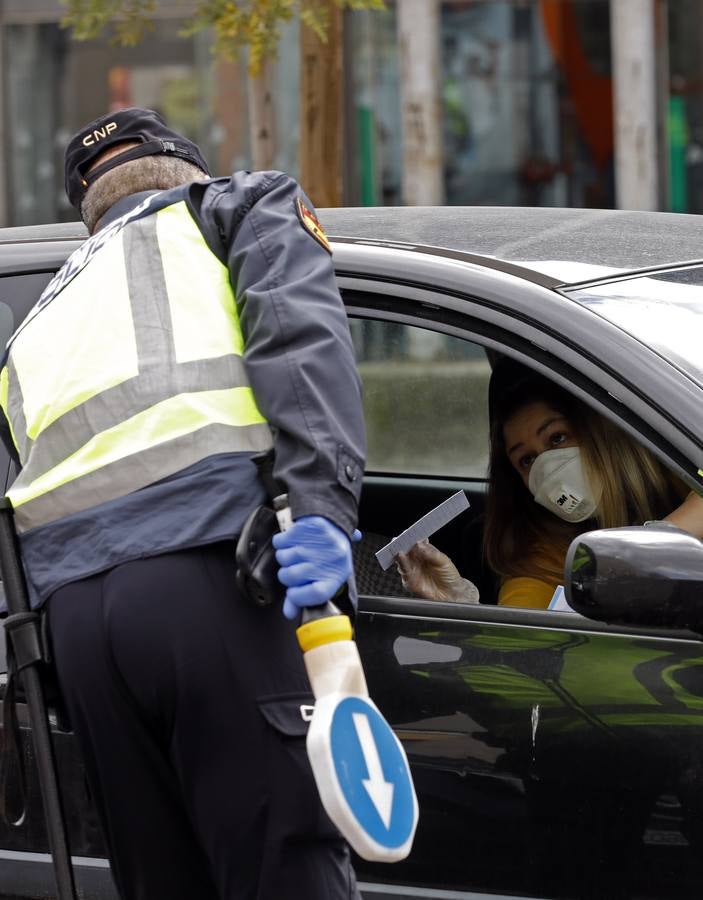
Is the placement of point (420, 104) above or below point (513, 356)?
above

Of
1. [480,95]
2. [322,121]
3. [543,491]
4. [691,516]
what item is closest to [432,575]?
[543,491]

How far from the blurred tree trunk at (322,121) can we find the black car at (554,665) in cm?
299

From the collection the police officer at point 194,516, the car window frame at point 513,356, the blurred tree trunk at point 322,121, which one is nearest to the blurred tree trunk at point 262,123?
the blurred tree trunk at point 322,121

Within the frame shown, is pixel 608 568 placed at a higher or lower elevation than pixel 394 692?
higher

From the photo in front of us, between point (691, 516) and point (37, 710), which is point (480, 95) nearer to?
point (691, 516)

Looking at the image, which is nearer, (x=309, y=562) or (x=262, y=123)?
(x=309, y=562)

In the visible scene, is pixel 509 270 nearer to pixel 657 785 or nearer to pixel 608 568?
pixel 608 568

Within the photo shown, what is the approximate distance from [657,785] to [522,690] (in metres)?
0.24

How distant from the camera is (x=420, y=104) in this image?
8289mm

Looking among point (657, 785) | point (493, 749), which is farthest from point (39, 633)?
point (657, 785)

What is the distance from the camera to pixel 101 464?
201 centimetres

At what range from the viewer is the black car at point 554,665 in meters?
2.13

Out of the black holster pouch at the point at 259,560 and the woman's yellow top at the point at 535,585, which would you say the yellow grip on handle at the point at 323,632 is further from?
the woman's yellow top at the point at 535,585

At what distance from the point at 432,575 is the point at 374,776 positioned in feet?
3.14
